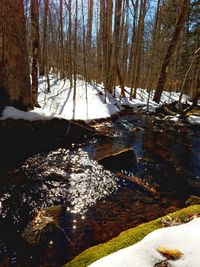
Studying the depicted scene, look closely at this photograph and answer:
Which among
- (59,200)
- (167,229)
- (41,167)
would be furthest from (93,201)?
(167,229)

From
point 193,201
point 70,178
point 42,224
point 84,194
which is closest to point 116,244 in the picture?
point 42,224

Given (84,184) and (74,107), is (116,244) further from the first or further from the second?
(74,107)

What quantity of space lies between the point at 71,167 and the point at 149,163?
2182mm

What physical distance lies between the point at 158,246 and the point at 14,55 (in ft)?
19.7

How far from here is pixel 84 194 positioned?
15.4ft

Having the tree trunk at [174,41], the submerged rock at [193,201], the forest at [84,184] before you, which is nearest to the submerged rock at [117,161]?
the forest at [84,184]

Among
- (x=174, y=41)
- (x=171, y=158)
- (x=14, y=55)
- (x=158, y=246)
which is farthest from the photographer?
(x=174, y=41)

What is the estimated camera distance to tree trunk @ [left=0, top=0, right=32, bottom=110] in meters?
6.08

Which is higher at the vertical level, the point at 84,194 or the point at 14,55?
the point at 14,55

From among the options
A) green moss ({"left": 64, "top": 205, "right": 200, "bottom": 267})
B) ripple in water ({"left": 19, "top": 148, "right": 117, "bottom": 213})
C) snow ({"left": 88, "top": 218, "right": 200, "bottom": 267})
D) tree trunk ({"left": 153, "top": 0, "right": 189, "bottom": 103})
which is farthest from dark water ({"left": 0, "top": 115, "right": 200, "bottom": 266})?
tree trunk ({"left": 153, "top": 0, "right": 189, "bottom": 103})

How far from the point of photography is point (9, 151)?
619cm

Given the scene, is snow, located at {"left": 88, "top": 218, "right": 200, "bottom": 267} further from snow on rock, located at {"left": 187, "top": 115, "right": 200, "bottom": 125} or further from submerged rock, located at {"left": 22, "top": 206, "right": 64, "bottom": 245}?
snow on rock, located at {"left": 187, "top": 115, "right": 200, "bottom": 125}

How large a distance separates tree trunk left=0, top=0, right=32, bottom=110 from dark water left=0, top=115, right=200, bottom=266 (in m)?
1.91

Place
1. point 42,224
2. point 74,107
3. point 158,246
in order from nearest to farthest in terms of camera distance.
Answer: point 158,246 → point 42,224 → point 74,107
